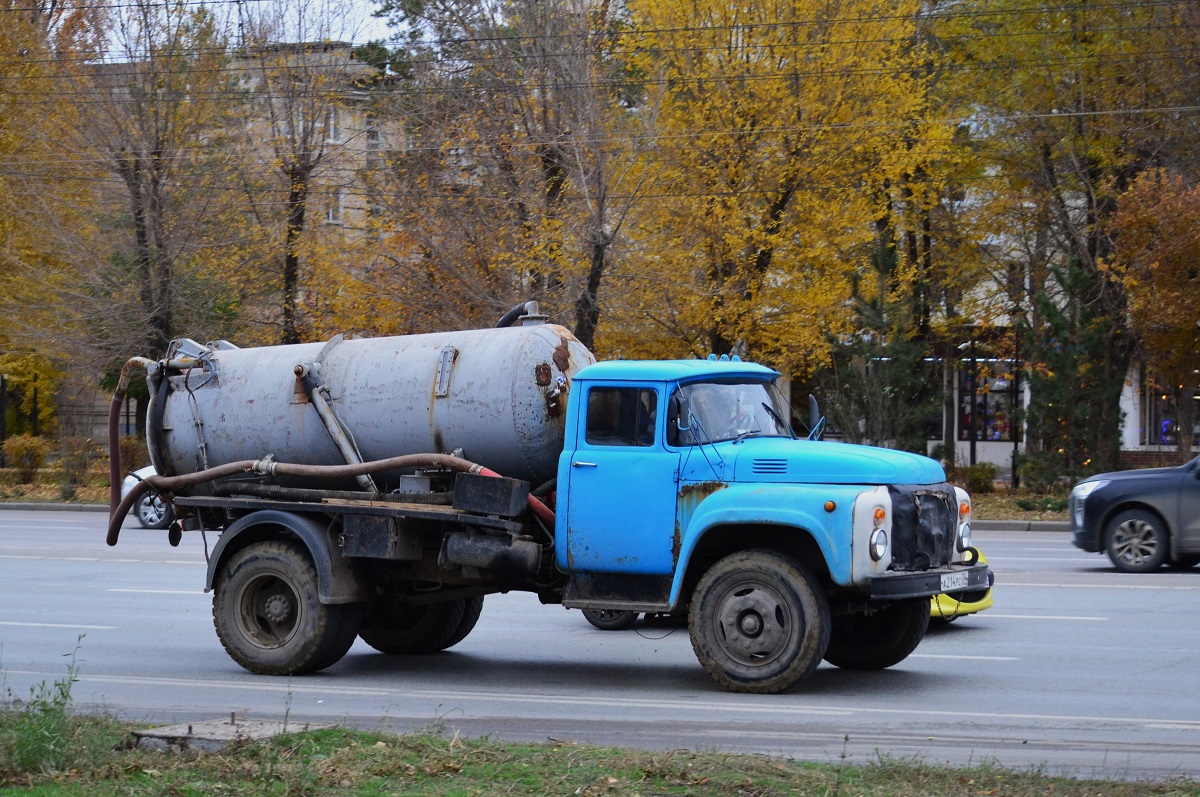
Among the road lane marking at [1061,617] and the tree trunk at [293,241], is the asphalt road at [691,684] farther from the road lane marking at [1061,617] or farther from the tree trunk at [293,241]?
the tree trunk at [293,241]

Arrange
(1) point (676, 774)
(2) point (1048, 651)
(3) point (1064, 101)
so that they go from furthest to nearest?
(3) point (1064, 101) → (2) point (1048, 651) → (1) point (676, 774)

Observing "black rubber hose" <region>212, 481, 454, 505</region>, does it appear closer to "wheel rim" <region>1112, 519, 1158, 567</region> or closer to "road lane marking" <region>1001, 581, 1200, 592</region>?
"road lane marking" <region>1001, 581, 1200, 592</region>

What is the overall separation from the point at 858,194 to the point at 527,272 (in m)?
7.35

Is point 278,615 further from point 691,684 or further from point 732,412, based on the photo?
Answer: point 732,412

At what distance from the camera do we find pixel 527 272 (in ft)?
93.5

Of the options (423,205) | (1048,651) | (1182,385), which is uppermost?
(423,205)

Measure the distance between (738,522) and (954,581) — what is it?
1.61 meters

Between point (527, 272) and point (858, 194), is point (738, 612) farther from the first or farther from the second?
point (858, 194)

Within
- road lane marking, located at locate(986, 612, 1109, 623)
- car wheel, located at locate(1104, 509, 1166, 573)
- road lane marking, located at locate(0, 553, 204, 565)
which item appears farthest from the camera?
road lane marking, located at locate(0, 553, 204, 565)

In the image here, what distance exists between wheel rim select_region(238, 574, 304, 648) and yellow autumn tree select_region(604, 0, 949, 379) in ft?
58.7

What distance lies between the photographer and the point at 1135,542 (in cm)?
1792

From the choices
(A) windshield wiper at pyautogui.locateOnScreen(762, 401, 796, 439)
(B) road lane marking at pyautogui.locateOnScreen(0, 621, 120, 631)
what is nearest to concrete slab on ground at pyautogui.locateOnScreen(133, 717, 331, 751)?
(A) windshield wiper at pyautogui.locateOnScreen(762, 401, 796, 439)

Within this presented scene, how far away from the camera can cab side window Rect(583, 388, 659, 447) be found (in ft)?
33.3

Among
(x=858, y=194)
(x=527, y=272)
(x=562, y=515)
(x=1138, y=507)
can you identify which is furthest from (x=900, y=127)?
(x=562, y=515)
